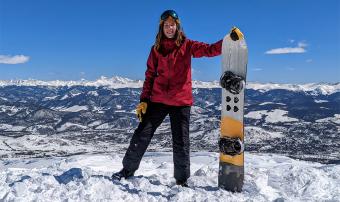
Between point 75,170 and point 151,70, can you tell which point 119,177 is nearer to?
point 75,170

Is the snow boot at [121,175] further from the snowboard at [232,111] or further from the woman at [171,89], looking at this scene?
Answer: the snowboard at [232,111]

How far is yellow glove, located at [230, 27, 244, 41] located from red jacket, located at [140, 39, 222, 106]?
22 centimetres

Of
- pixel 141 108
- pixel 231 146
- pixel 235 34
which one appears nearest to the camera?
pixel 235 34

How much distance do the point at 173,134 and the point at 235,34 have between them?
2.02 metres

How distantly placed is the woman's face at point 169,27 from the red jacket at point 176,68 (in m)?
0.10

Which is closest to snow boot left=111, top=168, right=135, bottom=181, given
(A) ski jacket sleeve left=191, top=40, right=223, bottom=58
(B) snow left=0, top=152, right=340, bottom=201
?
(B) snow left=0, top=152, right=340, bottom=201

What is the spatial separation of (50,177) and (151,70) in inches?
98.3

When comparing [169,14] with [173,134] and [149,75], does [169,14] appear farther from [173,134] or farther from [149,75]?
[173,134]

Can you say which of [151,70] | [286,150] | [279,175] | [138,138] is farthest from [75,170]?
[286,150]

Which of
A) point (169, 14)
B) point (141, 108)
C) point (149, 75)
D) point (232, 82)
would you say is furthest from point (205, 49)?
point (141, 108)

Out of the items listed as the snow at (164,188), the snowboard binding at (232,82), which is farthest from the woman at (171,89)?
the snow at (164,188)

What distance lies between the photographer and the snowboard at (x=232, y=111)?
265 inches

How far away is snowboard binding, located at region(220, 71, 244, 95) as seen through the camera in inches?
263

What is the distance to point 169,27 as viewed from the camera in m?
6.85
